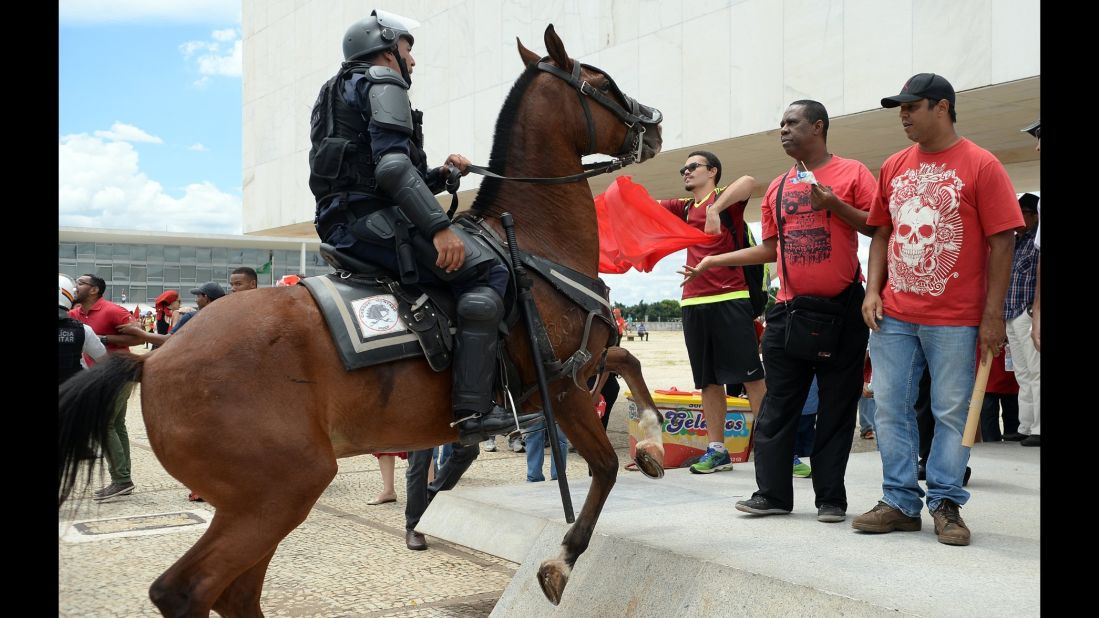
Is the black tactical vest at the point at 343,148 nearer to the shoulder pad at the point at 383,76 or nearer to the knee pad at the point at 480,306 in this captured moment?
the shoulder pad at the point at 383,76

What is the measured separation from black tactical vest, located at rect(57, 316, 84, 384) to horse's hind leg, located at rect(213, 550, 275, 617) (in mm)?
4269

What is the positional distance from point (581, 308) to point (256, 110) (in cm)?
2257

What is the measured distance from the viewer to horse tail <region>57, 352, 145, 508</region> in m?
3.43

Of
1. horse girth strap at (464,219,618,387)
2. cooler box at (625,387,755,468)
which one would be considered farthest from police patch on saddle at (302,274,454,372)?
cooler box at (625,387,755,468)

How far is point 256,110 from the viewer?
24672mm

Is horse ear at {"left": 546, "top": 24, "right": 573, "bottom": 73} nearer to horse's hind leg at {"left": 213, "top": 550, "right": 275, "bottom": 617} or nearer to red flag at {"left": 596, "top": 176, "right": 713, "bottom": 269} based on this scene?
red flag at {"left": 596, "top": 176, "right": 713, "bottom": 269}

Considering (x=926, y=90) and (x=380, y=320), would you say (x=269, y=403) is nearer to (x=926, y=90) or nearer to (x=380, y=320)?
(x=380, y=320)

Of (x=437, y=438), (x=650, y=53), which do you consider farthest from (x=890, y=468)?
(x=650, y=53)

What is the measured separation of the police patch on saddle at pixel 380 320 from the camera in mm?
3666

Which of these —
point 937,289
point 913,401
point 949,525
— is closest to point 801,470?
point 913,401
